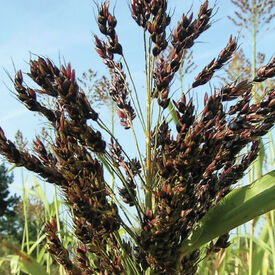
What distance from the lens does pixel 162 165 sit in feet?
3.65

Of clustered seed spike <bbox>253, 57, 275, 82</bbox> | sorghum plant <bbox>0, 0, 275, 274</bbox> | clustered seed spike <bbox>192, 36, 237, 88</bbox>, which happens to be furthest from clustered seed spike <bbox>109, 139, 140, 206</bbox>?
clustered seed spike <bbox>253, 57, 275, 82</bbox>

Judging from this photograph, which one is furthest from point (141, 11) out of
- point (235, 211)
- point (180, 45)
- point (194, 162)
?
point (235, 211)

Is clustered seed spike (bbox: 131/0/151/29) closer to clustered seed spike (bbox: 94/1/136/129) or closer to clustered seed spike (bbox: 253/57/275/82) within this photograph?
clustered seed spike (bbox: 94/1/136/129)

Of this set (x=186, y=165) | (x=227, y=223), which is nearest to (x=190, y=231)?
(x=227, y=223)

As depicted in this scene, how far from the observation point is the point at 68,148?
1.09 m

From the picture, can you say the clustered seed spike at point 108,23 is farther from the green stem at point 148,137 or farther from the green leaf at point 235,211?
the green leaf at point 235,211

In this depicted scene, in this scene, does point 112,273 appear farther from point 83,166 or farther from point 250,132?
point 250,132

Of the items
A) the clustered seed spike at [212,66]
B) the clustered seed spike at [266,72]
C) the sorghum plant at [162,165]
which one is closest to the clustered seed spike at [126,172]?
the sorghum plant at [162,165]

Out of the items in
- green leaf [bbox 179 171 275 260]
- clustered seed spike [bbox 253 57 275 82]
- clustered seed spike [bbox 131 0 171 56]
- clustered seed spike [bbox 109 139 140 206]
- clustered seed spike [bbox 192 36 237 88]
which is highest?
clustered seed spike [bbox 131 0 171 56]

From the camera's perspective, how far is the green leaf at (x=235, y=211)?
1.18m

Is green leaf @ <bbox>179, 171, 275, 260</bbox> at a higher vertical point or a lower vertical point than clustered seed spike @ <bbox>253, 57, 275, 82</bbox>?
lower

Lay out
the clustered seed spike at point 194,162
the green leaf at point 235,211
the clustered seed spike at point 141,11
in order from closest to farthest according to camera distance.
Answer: the clustered seed spike at point 194,162 < the green leaf at point 235,211 < the clustered seed spike at point 141,11

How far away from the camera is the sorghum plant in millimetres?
1088

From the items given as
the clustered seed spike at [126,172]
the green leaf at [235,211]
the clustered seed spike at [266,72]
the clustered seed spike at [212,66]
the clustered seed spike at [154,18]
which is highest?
the clustered seed spike at [154,18]
